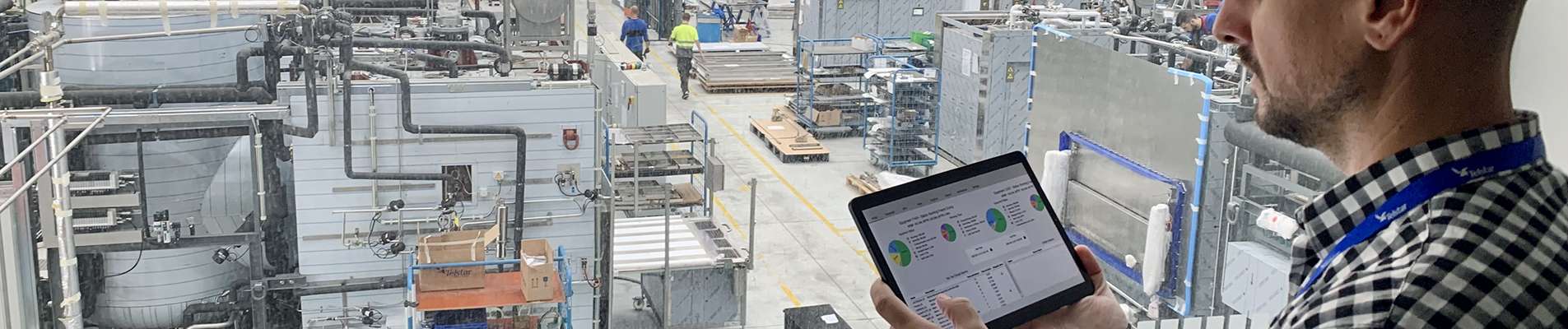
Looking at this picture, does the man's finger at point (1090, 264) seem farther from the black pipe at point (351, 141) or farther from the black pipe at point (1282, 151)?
the black pipe at point (351, 141)

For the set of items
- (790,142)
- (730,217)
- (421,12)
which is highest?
(421,12)

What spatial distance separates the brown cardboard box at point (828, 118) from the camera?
619 inches

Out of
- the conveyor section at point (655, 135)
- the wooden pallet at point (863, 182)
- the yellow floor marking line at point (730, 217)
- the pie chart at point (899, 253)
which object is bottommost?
the yellow floor marking line at point (730, 217)

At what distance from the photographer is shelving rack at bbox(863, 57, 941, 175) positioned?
1397cm

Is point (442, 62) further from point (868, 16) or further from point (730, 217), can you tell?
point (868, 16)

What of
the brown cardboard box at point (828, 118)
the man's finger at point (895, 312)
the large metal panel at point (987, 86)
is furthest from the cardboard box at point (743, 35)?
the man's finger at point (895, 312)

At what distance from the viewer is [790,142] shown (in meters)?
15.2

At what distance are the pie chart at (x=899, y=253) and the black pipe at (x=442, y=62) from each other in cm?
656

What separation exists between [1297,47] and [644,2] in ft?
74.7

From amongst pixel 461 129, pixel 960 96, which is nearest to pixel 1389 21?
pixel 461 129

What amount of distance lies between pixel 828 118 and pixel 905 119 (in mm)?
1804

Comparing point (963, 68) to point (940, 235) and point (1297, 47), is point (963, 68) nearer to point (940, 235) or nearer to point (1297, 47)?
point (940, 235)

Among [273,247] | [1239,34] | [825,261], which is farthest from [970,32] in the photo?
[1239,34]

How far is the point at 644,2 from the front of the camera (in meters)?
23.8
